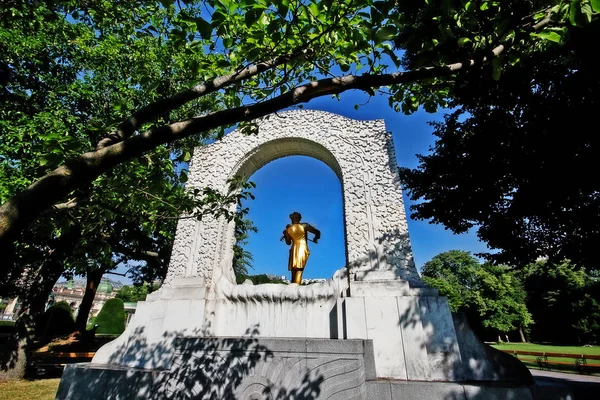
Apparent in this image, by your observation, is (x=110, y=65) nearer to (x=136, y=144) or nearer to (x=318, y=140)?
(x=318, y=140)

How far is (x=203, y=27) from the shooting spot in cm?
234

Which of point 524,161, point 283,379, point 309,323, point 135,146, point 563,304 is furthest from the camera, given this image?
point 563,304

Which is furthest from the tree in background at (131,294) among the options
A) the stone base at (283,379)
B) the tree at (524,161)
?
the tree at (524,161)

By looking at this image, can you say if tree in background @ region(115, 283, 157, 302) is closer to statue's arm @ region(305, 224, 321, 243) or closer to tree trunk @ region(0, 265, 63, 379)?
tree trunk @ region(0, 265, 63, 379)

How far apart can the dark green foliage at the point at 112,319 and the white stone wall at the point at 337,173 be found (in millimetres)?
23659

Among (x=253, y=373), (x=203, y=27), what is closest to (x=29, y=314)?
(x=253, y=373)

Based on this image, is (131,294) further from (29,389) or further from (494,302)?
(494,302)

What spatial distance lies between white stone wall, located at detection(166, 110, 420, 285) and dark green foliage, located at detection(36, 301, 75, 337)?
55.3 ft

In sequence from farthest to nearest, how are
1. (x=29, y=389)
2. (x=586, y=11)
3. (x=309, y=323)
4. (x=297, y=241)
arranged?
(x=29, y=389) → (x=297, y=241) → (x=309, y=323) → (x=586, y=11)

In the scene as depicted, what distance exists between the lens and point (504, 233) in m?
7.78

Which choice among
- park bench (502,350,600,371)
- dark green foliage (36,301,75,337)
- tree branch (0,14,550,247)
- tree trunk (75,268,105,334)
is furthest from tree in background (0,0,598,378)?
park bench (502,350,600,371)

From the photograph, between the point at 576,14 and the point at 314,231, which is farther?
the point at 314,231

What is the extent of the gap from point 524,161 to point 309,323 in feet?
20.7

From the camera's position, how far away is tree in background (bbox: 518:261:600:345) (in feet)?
79.5
